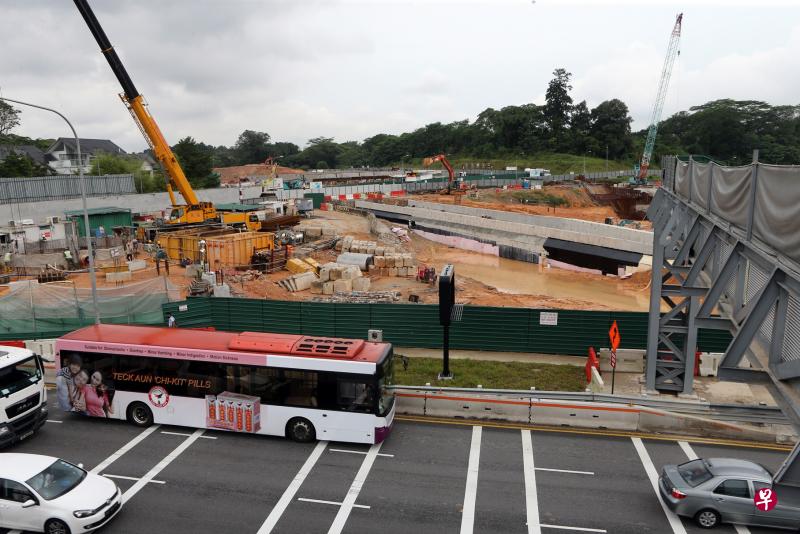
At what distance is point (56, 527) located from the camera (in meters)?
10.7

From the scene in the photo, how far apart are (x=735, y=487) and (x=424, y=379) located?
1131cm

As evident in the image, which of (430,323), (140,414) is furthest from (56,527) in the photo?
(430,323)

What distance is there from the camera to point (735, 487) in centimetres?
1117

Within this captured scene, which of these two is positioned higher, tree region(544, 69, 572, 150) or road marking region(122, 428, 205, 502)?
tree region(544, 69, 572, 150)

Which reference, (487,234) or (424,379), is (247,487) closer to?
(424,379)

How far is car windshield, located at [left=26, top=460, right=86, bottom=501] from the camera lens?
1086 centimetres

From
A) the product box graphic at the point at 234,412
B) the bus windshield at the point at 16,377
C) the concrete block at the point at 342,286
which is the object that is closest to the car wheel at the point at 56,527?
the product box graphic at the point at 234,412

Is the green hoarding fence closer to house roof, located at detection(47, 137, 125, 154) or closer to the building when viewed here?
the building

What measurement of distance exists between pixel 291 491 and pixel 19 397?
25.7ft

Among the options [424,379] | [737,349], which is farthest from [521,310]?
[737,349]

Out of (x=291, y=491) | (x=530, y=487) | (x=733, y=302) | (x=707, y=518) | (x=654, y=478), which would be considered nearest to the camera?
(x=707, y=518)

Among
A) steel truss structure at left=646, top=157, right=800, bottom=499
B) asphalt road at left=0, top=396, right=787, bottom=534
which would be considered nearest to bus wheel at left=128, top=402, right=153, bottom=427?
asphalt road at left=0, top=396, right=787, bottom=534

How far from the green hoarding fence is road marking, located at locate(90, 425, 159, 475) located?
410 inches

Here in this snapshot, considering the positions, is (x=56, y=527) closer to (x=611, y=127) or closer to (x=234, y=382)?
(x=234, y=382)
